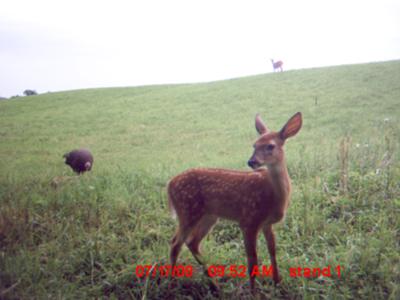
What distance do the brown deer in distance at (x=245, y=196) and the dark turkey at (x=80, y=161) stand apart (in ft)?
8.86

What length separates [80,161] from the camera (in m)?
5.07

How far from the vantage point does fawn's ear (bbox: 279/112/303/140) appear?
250cm

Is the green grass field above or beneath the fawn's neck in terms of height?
beneath

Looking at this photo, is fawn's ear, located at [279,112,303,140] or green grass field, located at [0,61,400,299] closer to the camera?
fawn's ear, located at [279,112,303,140]

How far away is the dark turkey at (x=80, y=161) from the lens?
5.00 meters

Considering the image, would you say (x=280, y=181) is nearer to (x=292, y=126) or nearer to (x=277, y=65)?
(x=292, y=126)

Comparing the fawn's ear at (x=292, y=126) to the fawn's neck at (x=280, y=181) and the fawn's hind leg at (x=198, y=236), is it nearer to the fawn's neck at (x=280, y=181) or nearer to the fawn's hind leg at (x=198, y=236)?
the fawn's neck at (x=280, y=181)

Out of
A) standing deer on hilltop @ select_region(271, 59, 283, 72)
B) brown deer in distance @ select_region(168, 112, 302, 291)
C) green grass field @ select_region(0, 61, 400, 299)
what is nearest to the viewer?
brown deer in distance @ select_region(168, 112, 302, 291)

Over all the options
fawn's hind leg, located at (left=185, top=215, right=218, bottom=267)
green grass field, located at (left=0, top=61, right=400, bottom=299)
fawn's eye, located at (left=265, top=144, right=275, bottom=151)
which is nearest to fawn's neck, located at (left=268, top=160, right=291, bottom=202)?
fawn's eye, located at (left=265, top=144, right=275, bottom=151)

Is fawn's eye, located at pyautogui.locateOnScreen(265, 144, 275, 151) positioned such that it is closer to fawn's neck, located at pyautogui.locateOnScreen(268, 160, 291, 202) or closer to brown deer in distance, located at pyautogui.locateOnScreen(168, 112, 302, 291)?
brown deer in distance, located at pyautogui.locateOnScreen(168, 112, 302, 291)

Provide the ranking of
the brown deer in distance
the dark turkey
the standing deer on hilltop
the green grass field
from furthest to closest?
the standing deer on hilltop, the dark turkey, the green grass field, the brown deer in distance
